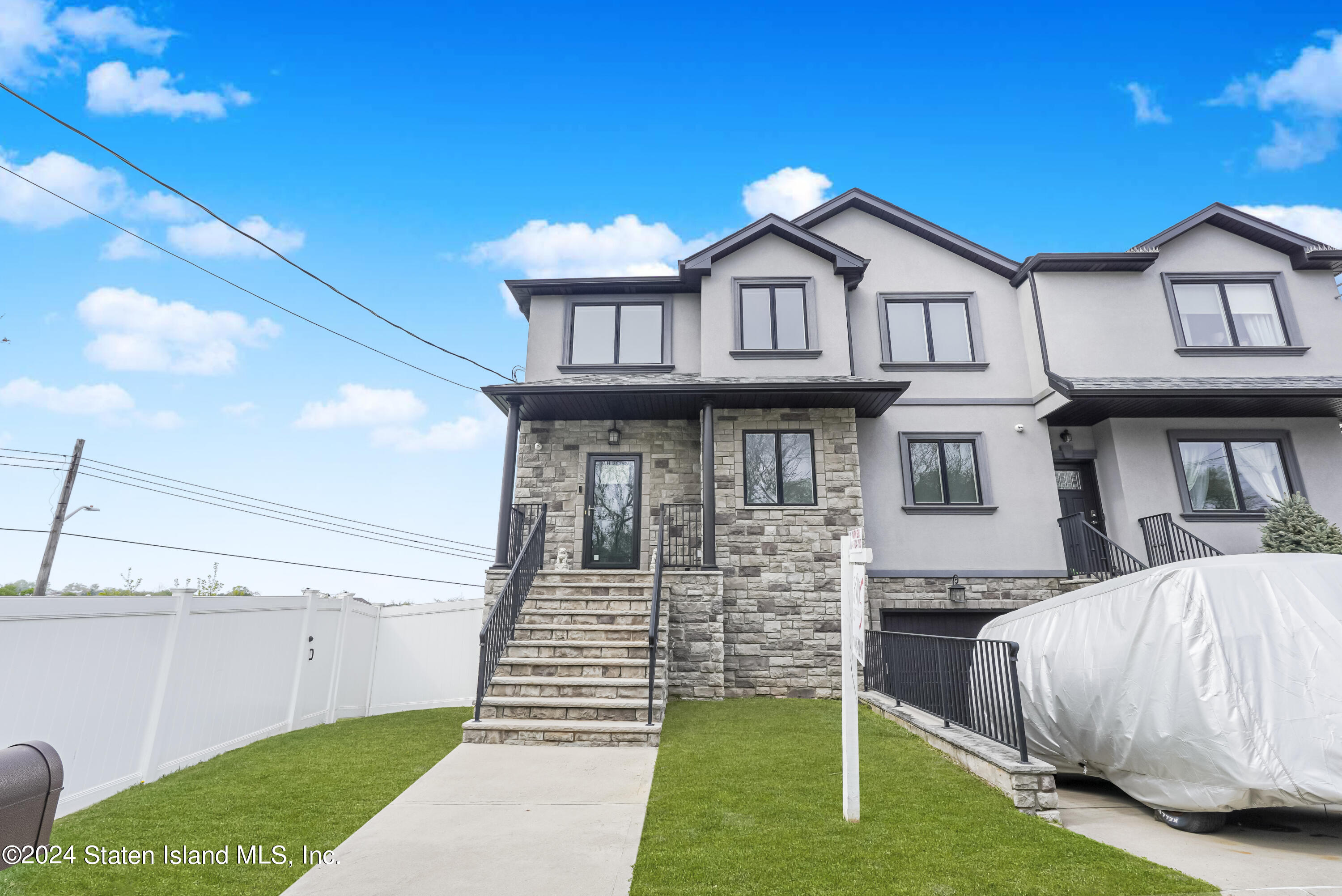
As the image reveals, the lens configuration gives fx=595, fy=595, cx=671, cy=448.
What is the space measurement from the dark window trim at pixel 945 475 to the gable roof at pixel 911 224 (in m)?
3.52

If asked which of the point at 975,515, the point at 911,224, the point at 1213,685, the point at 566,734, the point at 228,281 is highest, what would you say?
the point at 911,224

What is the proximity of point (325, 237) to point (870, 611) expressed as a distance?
1335 cm

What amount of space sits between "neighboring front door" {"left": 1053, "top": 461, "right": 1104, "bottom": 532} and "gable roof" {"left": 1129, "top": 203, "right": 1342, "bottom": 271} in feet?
13.5

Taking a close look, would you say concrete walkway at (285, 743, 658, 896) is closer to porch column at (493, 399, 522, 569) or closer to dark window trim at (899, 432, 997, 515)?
porch column at (493, 399, 522, 569)

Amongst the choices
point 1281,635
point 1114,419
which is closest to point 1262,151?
point 1114,419

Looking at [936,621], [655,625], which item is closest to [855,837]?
[655,625]

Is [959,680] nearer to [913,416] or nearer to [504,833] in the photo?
[504,833]

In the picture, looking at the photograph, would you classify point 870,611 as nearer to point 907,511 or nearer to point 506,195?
point 907,511

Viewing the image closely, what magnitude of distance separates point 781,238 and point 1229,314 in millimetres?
8236

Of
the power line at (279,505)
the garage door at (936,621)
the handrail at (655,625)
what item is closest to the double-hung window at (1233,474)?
the garage door at (936,621)

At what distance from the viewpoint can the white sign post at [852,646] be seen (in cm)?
412

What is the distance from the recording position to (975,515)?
34.1ft

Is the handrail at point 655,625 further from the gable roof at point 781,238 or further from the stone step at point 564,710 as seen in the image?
the gable roof at point 781,238

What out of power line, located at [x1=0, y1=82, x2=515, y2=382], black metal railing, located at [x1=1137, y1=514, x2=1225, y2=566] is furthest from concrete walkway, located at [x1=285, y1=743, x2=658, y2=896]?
black metal railing, located at [x1=1137, y1=514, x2=1225, y2=566]
